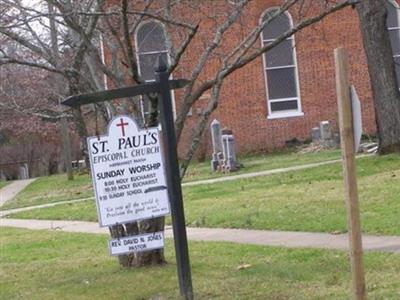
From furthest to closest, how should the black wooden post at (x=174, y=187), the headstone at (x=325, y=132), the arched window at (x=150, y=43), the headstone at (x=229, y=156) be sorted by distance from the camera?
the headstone at (x=325, y=132), the headstone at (x=229, y=156), the arched window at (x=150, y=43), the black wooden post at (x=174, y=187)

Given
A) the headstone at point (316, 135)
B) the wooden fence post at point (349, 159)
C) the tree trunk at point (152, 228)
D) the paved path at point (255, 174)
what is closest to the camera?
the wooden fence post at point (349, 159)

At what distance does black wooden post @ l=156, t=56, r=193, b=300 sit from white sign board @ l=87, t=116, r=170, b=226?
0.48 ft

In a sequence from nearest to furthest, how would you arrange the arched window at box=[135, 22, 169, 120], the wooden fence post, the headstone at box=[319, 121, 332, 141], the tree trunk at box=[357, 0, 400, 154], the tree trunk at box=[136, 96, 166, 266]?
1. the wooden fence post
2. the tree trunk at box=[136, 96, 166, 266]
3. the arched window at box=[135, 22, 169, 120]
4. the tree trunk at box=[357, 0, 400, 154]
5. the headstone at box=[319, 121, 332, 141]

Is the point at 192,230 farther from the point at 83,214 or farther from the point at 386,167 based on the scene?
the point at 386,167

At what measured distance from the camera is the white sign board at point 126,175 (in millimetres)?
7676

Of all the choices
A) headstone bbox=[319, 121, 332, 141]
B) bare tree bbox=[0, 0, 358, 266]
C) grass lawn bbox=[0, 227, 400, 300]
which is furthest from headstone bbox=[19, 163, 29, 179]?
bare tree bbox=[0, 0, 358, 266]

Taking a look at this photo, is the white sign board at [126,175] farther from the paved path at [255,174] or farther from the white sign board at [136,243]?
the paved path at [255,174]

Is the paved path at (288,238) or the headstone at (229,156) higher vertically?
the headstone at (229,156)

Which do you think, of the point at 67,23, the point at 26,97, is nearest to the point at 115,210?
the point at 67,23

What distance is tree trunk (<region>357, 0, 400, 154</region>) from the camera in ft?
65.7

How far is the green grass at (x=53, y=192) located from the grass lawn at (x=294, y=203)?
3556 millimetres

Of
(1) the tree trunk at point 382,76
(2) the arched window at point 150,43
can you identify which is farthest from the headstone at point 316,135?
Answer: (2) the arched window at point 150,43

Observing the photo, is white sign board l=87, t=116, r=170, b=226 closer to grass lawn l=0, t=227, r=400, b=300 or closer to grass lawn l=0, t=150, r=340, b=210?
grass lawn l=0, t=227, r=400, b=300

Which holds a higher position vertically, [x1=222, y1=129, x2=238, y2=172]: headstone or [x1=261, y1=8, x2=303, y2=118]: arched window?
[x1=261, y1=8, x2=303, y2=118]: arched window
